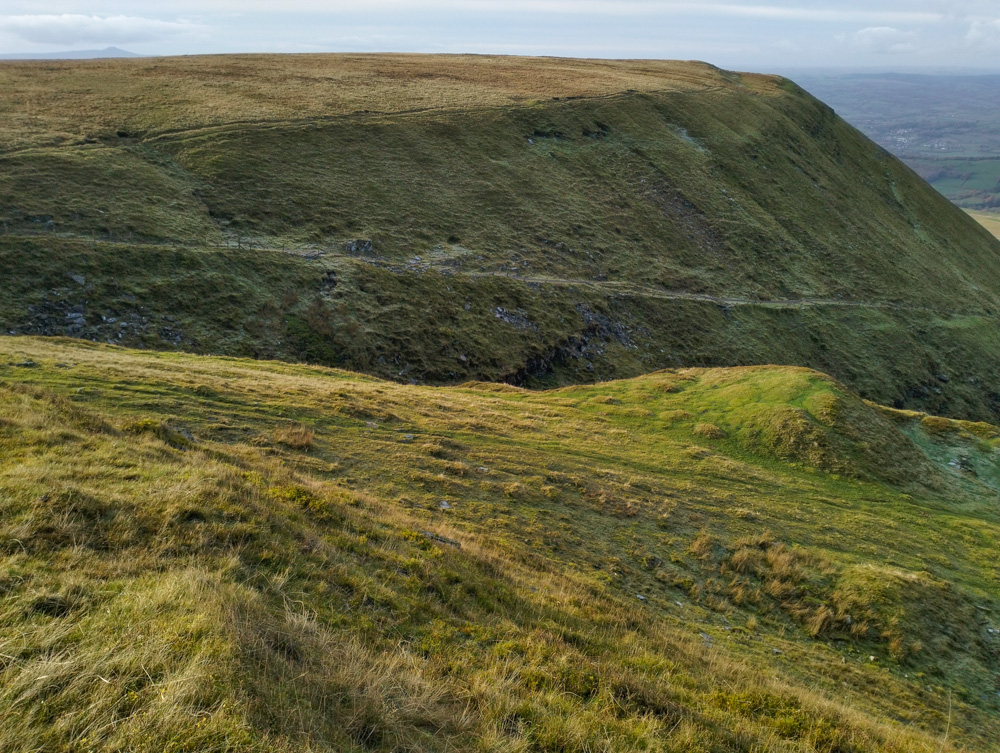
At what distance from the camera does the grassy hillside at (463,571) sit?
708 cm

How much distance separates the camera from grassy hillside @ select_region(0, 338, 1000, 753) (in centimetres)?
708

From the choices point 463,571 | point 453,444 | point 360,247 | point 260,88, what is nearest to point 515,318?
point 360,247

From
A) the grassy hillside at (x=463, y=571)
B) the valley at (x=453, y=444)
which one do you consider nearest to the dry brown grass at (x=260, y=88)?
the valley at (x=453, y=444)

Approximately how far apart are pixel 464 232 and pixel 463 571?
45.8 meters

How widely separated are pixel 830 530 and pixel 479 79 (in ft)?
286

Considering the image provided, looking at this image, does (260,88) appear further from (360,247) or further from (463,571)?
(463,571)

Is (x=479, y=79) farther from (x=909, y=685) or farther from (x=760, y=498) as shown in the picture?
(x=909, y=685)

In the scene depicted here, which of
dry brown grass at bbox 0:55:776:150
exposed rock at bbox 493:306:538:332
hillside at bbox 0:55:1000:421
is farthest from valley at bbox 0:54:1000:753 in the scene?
dry brown grass at bbox 0:55:776:150

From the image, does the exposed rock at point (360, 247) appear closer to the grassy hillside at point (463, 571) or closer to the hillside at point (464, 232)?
the hillside at point (464, 232)

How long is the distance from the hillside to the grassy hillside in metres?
9.87

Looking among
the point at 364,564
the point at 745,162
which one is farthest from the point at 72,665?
the point at 745,162

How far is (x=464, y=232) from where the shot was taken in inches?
2172

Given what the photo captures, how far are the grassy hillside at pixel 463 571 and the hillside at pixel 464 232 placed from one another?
9.87 m

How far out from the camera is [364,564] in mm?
11391
